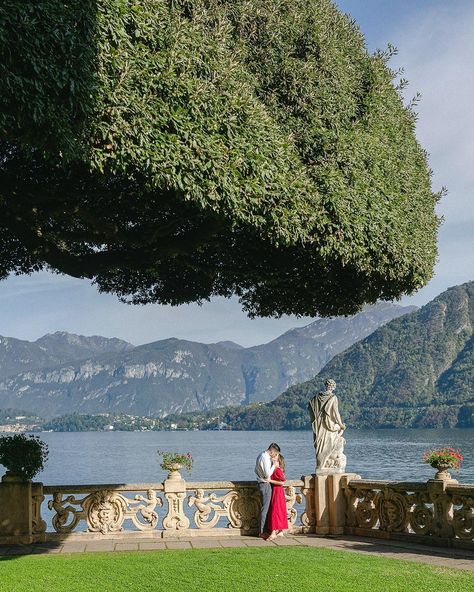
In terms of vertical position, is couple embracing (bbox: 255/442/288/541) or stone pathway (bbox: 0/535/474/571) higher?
couple embracing (bbox: 255/442/288/541)

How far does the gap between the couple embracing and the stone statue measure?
→ 113 centimetres

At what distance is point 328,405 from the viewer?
15219 millimetres

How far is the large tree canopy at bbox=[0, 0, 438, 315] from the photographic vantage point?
8664 mm

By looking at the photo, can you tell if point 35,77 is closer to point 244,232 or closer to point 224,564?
point 244,232

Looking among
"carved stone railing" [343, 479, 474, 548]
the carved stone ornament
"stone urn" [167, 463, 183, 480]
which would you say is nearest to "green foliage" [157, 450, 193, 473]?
"stone urn" [167, 463, 183, 480]

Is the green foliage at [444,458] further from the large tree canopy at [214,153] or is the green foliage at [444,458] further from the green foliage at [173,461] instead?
the green foliage at [173,461]

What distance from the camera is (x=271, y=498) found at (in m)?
14.5

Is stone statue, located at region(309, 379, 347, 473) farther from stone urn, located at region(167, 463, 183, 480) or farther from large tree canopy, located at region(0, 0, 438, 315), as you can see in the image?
stone urn, located at region(167, 463, 183, 480)

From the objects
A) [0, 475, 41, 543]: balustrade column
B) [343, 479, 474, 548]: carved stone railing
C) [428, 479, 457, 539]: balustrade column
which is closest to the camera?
[343, 479, 474, 548]: carved stone railing

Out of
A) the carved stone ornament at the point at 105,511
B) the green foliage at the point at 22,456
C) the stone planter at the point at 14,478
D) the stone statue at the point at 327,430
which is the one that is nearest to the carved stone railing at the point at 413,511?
the stone statue at the point at 327,430

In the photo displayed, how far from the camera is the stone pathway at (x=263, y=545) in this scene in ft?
→ 39.9

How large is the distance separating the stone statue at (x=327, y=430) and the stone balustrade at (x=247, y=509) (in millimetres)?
317

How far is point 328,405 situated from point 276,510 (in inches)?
91.1

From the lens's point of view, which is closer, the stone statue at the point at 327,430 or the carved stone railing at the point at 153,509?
the carved stone railing at the point at 153,509
